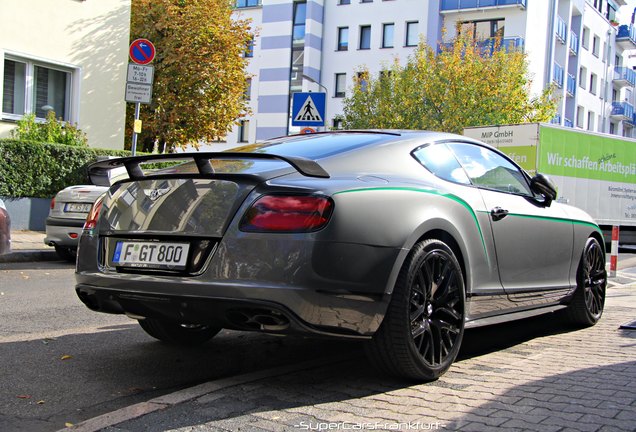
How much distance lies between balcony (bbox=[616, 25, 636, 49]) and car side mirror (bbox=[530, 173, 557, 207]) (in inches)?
2212

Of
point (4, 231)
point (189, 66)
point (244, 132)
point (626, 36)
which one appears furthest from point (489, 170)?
point (626, 36)

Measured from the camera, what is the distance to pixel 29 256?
1080cm

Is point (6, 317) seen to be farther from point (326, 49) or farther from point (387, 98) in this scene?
point (326, 49)

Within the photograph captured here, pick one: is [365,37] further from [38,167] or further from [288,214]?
[288,214]

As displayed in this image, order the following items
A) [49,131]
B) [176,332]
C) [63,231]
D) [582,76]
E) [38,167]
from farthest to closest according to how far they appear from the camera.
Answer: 1. [582,76]
2. [49,131]
3. [38,167]
4. [63,231]
5. [176,332]

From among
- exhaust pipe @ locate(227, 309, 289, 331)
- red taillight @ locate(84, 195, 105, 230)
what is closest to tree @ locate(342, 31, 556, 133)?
red taillight @ locate(84, 195, 105, 230)

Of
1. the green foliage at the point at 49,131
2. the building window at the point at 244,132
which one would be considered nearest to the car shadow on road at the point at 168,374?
the green foliage at the point at 49,131

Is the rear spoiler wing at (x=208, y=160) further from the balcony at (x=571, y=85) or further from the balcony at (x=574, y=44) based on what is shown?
the balcony at (x=574, y=44)

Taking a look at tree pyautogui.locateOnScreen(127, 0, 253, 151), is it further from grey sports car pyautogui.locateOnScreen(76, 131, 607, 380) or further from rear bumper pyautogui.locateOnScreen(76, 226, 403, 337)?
rear bumper pyautogui.locateOnScreen(76, 226, 403, 337)

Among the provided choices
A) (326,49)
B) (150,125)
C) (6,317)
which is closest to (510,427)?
(6,317)

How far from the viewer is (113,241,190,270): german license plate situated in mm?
3684

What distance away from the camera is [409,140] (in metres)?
4.54

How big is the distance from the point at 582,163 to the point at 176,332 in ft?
59.0

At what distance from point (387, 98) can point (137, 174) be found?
106 feet
